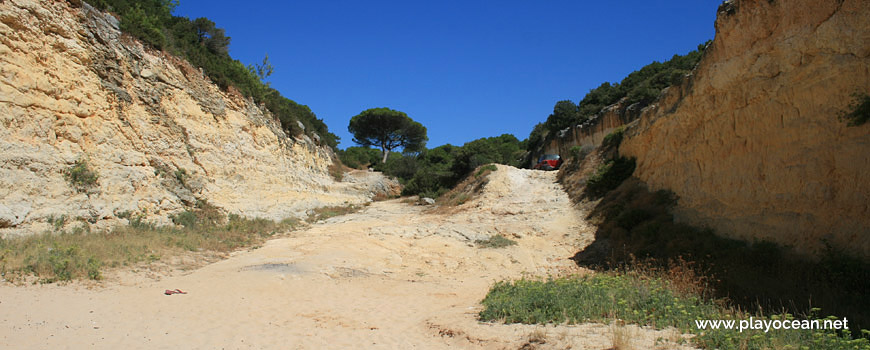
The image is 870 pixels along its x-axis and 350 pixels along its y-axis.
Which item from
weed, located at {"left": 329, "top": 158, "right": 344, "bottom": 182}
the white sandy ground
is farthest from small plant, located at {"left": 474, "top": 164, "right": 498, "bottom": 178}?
weed, located at {"left": 329, "top": 158, "right": 344, "bottom": 182}

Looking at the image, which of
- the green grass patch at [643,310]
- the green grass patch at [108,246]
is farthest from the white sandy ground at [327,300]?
the green grass patch at [108,246]

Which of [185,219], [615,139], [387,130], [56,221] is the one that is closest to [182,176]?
[185,219]

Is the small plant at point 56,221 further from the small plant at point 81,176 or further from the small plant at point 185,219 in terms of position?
the small plant at point 185,219

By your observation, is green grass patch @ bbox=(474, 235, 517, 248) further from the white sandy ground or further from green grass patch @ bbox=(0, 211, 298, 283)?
green grass patch @ bbox=(0, 211, 298, 283)

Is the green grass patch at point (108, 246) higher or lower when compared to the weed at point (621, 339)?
higher

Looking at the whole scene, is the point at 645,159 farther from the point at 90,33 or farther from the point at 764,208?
the point at 90,33

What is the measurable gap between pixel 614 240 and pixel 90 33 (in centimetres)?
1707

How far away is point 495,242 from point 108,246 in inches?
388

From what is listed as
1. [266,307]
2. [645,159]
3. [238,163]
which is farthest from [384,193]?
[266,307]

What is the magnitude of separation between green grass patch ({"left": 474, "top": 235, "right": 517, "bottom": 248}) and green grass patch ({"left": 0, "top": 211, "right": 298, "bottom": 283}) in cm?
698

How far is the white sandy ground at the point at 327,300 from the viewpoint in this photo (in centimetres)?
502

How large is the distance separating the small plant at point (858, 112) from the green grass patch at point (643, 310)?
3.27 m

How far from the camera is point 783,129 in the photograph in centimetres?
791

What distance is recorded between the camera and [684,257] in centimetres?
878
